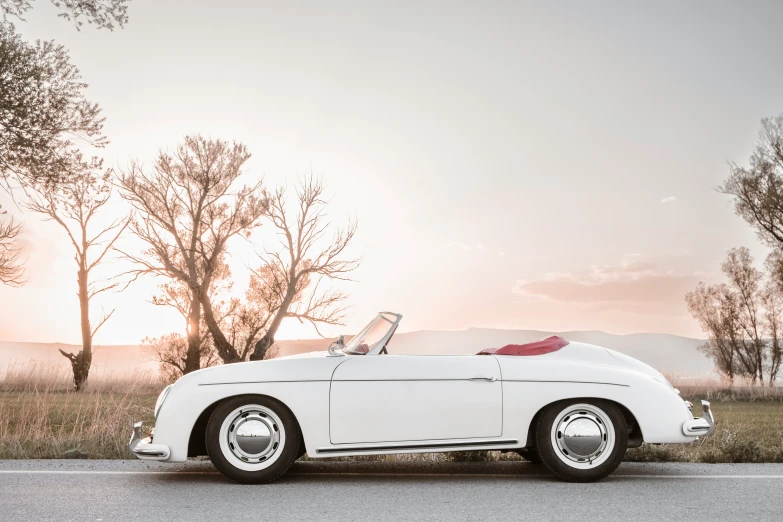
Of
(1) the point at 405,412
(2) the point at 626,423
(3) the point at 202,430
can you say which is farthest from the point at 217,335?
(2) the point at 626,423

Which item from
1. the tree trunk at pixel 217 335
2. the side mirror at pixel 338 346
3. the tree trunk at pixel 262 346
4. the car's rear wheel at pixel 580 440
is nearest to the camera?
the car's rear wheel at pixel 580 440

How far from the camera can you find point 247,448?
19.5ft

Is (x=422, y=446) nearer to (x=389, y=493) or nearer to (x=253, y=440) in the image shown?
(x=389, y=493)

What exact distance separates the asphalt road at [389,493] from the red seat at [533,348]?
1.06m

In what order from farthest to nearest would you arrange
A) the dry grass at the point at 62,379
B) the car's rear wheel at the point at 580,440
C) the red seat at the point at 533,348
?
the dry grass at the point at 62,379, the red seat at the point at 533,348, the car's rear wheel at the point at 580,440

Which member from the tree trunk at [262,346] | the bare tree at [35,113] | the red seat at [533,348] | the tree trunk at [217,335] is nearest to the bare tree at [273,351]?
the tree trunk at [262,346]

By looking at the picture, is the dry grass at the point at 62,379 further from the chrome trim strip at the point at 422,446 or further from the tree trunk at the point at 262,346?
the chrome trim strip at the point at 422,446

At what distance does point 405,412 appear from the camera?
5.89m

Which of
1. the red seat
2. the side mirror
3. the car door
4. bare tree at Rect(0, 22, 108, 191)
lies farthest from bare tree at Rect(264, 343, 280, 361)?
the car door

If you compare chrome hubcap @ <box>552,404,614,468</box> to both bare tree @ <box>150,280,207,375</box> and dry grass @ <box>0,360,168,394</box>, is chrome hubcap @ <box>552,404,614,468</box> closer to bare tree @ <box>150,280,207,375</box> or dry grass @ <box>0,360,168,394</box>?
dry grass @ <box>0,360,168,394</box>

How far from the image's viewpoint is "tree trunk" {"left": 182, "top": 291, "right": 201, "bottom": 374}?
3431 centimetres

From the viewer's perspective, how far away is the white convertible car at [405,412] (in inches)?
232

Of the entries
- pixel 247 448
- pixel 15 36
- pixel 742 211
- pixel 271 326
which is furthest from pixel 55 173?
pixel 742 211

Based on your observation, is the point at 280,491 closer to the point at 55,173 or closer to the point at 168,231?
the point at 55,173
